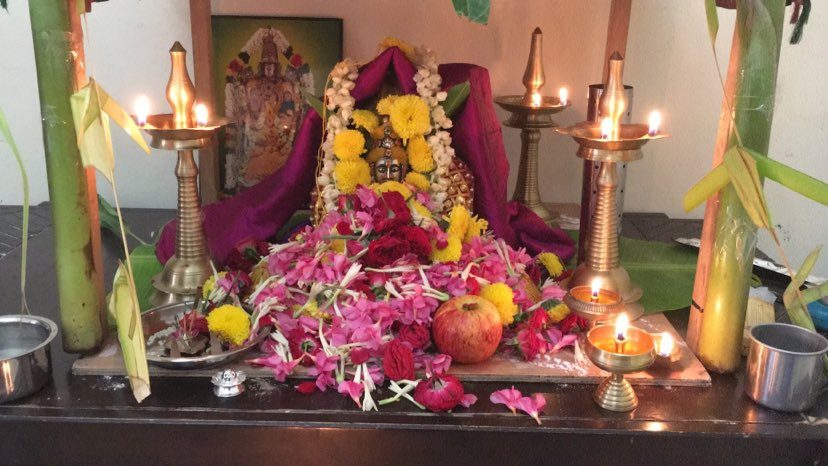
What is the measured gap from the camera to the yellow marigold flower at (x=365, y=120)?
1332 millimetres

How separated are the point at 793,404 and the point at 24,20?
1.73 m

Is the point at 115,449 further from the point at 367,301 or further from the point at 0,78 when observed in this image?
the point at 0,78

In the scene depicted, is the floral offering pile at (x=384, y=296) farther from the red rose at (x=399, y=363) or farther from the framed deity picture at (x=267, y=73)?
the framed deity picture at (x=267, y=73)

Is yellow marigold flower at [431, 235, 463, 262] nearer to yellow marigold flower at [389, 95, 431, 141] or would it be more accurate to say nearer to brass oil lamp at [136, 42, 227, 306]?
yellow marigold flower at [389, 95, 431, 141]

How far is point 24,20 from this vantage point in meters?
1.78

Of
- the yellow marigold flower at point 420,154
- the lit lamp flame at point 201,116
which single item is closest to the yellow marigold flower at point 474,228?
the yellow marigold flower at point 420,154

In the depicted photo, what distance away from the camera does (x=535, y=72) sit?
5.26 ft

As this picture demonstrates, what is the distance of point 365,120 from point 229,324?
0.43 m

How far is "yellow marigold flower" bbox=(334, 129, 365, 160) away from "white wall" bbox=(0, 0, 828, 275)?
0.51 metres

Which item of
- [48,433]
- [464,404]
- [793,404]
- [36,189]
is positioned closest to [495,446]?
[464,404]

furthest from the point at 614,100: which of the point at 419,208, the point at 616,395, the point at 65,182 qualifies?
the point at 65,182

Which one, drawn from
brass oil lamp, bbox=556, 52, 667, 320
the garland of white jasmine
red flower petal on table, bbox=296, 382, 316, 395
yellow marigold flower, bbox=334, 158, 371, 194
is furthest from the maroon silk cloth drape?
red flower petal on table, bbox=296, 382, 316, 395

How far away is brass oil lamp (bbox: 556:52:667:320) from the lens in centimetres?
117

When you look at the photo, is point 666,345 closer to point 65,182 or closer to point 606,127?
point 606,127
